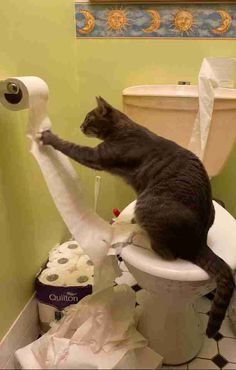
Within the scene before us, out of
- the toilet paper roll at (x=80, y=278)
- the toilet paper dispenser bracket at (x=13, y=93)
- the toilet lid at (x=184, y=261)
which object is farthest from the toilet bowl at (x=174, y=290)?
the toilet paper dispenser bracket at (x=13, y=93)

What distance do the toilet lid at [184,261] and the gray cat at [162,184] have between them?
1.0 inches

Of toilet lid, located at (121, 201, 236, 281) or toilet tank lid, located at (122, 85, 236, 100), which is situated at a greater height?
toilet tank lid, located at (122, 85, 236, 100)

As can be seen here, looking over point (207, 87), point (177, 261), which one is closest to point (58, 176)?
point (177, 261)

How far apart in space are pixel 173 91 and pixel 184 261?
0.72 meters

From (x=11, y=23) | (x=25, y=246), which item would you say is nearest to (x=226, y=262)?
(x=25, y=246)

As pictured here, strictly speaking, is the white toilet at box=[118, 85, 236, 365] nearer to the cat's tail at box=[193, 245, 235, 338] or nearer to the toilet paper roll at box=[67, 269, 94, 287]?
the cat's tail at box=[193, 245, 235, 338]

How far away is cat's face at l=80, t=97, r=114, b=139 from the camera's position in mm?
1010

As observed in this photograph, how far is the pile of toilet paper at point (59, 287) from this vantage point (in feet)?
4.03

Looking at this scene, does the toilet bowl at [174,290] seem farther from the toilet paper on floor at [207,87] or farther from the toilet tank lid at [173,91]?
the toilet tank lid at [173,91]

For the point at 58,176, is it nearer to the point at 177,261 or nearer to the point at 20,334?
the point at 177,261

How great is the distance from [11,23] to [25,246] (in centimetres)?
68

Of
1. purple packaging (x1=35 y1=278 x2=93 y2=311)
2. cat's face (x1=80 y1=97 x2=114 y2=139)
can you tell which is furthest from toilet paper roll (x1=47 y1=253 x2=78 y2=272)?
cat's face (x1=80 y1=97 x2=114 y2=139)

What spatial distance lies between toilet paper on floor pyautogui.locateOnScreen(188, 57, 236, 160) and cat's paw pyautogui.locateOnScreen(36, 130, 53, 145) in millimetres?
581

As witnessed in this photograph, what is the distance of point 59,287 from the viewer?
4.01ft
